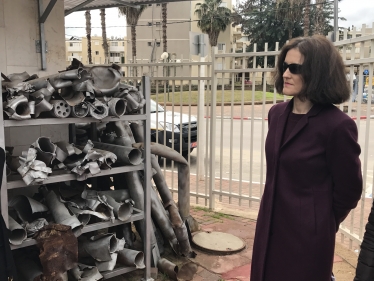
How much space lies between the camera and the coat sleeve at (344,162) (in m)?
1.93

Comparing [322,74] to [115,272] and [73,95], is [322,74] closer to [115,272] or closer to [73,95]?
[73,95]

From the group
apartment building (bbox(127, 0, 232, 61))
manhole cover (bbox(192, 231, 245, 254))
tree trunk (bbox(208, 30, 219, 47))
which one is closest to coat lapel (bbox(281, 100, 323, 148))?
manhole cover (bbox(192, 231, 245, 254))

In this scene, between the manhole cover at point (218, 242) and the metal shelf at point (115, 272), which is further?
the manhole cover at point (218, 242)

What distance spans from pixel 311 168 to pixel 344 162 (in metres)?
0.16

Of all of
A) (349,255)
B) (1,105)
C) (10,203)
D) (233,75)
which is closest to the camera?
(1,105)

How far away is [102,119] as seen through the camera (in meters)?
2.88

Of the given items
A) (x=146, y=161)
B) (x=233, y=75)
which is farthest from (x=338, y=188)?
(x=233, y=75)

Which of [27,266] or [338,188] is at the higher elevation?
[338,188]

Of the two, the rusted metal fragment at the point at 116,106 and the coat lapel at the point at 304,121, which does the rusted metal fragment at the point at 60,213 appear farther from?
the coat lapel at the point at 304,121

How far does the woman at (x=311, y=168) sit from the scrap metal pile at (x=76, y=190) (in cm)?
136

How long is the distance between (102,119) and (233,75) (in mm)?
2628

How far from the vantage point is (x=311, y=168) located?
1999 millimetres

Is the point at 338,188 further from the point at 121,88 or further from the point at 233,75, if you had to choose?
the point at 233,75

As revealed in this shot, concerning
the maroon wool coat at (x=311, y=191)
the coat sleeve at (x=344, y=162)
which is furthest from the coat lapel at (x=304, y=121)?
the coat sleeve at (x=344, y=162)
